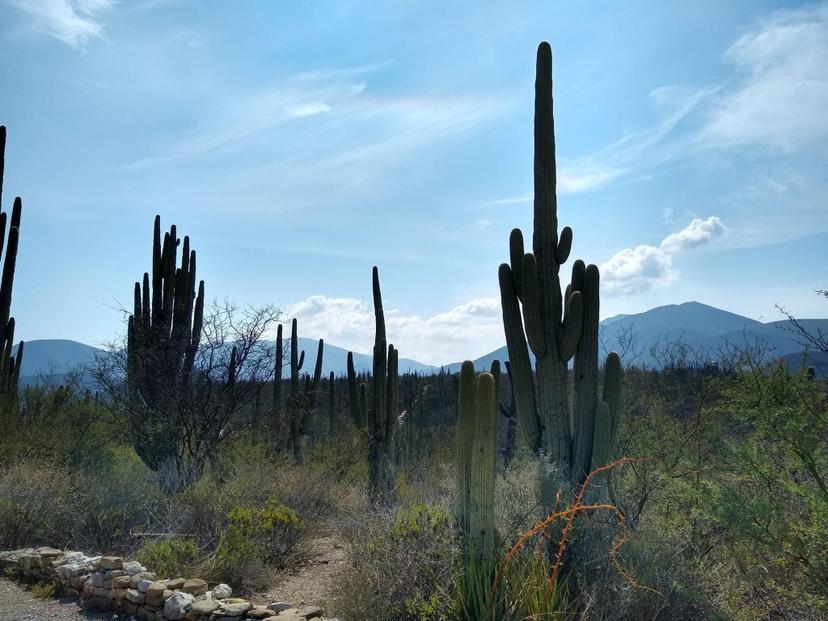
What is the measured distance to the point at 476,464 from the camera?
6578 millimetres

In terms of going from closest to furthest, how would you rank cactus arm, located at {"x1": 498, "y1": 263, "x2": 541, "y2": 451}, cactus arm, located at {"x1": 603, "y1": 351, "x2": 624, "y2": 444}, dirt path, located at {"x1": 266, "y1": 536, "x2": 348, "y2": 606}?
dirt path, located at {"x1": 266, "y1": 536, "x2": 348, "y2": 606}
cactus arm, located at {"x1": 603, "y1": 351, "x2": 624, "y2": 444}
cactus arm, located at {"x1": 498, "y1": 263, "x2": 541, "y2": 451}

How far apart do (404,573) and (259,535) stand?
3769mm

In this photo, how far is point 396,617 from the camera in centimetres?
567

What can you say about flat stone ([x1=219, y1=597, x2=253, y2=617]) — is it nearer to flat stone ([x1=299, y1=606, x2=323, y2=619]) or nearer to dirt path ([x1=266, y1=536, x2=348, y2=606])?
flat stone ([x1=299, y1=606, x2=323, y2=619])

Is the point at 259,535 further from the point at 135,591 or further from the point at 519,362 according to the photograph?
the point at 519,362

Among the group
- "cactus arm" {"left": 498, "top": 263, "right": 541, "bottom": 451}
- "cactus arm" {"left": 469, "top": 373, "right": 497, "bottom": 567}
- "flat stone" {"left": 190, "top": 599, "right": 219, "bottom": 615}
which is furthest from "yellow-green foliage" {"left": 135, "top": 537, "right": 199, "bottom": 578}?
"cactus arm" {"left": 498, "top": 263, "right": 541, "bottom": 451}

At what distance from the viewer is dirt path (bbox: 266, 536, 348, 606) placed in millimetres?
7650

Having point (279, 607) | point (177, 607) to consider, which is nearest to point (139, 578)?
point (177, 607)

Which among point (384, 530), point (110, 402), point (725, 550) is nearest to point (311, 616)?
point (384, 530)

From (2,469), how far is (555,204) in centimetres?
946

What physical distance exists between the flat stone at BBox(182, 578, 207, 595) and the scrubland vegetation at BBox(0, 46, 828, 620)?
83cm

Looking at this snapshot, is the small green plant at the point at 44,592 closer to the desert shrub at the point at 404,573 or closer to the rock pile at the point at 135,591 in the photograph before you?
the rock pile at the point at 135,591

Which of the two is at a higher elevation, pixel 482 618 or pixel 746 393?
pixel 746 393

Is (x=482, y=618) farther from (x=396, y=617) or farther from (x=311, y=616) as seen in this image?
(x=311, y=616)
